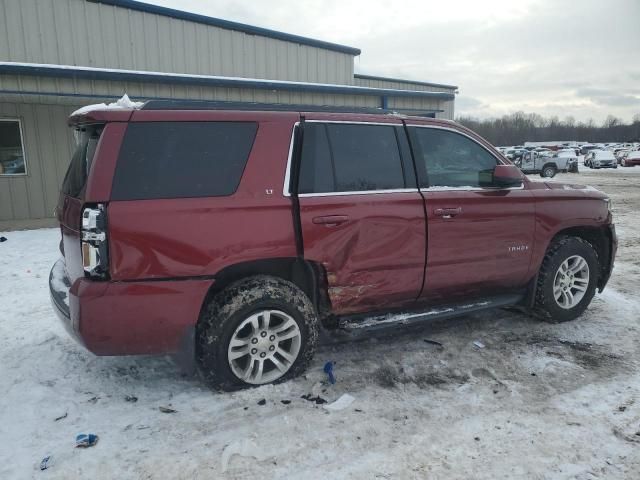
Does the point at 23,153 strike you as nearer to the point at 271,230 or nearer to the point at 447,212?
the point at 271,230

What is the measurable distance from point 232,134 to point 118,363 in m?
2.03

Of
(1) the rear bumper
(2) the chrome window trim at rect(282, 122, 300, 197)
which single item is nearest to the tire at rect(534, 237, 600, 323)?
(2) the chrome window trim at rect(282, 122, 300, 197)

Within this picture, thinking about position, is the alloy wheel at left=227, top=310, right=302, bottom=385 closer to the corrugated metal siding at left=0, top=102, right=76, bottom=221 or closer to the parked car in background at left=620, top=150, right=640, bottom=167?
the corrugated metal siding at left=0, top=102, right=76, bottom=221

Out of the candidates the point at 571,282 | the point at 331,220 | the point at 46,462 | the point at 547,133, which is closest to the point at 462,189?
the point at 331,220

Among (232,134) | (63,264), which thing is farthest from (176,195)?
(63,264)

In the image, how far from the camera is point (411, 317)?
3881mm

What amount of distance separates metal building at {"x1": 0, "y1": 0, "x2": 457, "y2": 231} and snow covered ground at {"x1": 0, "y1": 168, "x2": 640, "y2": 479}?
22.0 ft

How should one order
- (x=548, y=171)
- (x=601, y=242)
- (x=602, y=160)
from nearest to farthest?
(x=601, y=242)
(x=548, y=171)
(x=602, y=160)

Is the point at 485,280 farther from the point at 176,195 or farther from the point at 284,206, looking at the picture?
the point at 176,195

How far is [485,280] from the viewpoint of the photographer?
13.8 feet

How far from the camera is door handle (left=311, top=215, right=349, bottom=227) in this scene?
3.37 metres

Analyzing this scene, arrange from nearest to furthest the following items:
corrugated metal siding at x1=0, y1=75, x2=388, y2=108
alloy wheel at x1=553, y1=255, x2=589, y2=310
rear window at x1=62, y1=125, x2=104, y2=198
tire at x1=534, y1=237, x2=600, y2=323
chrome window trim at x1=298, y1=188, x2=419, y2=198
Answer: rear window at x1=62, y1=125, x2=104, y2=198 → chrome window trim at x1=298, y1=188, x2=419, y2=198 → tire at x1=534, y1=237, x2=600, y2=323 → alloy wheel at x1=553, y1=255, x2=589, y2=310 → corrugated metal siding at x1=0, y1=75, x2=388, y2=108

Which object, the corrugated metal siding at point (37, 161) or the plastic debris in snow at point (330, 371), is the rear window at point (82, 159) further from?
the corrugated metal siding at point (37, 161)

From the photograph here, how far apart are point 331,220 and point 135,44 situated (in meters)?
11.0
